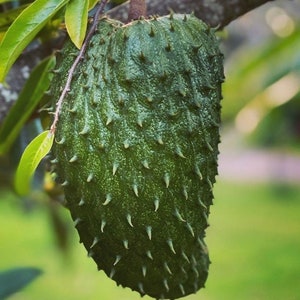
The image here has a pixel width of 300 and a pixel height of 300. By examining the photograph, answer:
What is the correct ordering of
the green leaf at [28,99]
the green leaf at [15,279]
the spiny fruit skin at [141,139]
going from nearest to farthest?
the spiny fruit skin at [141,139] < the green leaf at [28,99] < the green leaf at [15,279]

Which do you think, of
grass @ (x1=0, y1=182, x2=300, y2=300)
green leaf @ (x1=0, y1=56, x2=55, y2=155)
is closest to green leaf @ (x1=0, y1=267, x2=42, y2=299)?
green leaf @ (x1=0, y1=56, x2=55, y2=155)

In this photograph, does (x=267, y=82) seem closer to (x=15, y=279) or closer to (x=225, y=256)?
(x=15, y=279)

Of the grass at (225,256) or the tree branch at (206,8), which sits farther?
the grass at (225,256)

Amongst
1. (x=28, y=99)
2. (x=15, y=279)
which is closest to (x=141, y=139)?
(x=28, y=99)

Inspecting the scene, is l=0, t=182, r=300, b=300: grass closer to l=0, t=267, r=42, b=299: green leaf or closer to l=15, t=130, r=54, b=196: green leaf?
l=0, t=267, r=42, b=299: green leaf

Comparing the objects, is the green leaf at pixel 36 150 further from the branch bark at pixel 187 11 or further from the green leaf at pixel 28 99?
the branch bark at pixel 187 11

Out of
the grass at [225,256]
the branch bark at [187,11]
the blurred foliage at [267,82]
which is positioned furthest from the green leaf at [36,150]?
the grass at [225,256]

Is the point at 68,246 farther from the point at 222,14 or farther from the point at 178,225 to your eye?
the point at 178,225
